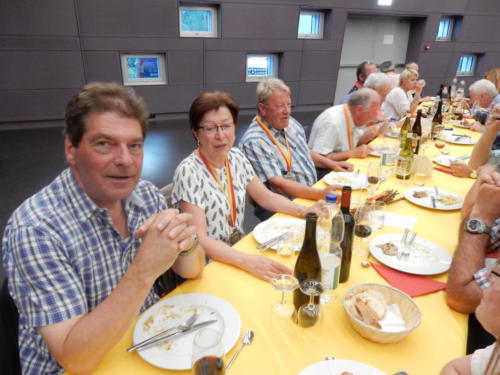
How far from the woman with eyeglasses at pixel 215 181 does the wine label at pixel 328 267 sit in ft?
1.36

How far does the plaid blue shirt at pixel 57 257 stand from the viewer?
3.17ft

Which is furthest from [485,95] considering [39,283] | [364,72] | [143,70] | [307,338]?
[143,70]

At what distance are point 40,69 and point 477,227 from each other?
7313mm

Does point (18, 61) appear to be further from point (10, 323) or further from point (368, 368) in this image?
point (368, 368)

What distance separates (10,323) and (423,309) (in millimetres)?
1430

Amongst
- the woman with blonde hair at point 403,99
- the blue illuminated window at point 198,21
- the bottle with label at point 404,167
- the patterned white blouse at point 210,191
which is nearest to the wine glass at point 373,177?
the bottle with label at point 404,167

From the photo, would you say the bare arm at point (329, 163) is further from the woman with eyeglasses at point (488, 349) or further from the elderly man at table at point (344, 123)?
the woman with eyeglasses at point (488, 349)

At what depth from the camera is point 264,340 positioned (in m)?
1.06

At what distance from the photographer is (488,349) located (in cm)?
88

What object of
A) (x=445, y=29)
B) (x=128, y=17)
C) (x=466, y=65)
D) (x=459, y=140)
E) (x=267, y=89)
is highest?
(x=445, y=29)

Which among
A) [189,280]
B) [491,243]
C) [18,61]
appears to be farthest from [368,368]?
[18,61]

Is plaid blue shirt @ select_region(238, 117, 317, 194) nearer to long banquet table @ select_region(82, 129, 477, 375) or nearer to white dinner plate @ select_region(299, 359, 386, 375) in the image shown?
long banquet table @ select_region(82, 129, 477, 375)

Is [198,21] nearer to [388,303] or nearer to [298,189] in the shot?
[298,189]

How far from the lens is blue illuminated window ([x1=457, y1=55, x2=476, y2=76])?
1035cm
